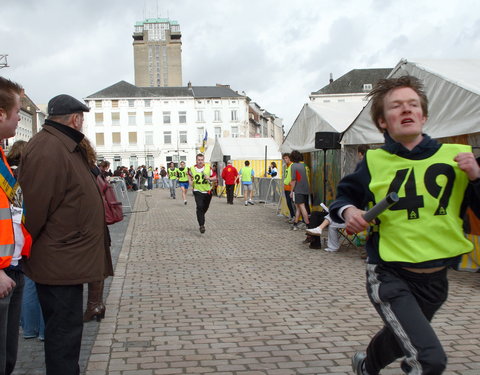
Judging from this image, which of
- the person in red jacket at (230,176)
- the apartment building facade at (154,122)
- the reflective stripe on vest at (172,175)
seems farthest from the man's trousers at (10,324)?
the apartment building facade at (154,122)

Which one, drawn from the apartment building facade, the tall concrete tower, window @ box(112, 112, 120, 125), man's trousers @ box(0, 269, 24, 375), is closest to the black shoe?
man's trousers @ box(0, 269, 24, 375)

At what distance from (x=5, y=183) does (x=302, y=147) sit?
11721 mm

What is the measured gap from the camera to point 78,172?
3.12 meters

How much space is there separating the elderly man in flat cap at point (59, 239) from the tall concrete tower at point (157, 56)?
113906 millimetres

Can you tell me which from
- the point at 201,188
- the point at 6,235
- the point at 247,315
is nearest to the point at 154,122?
the point at 201,188

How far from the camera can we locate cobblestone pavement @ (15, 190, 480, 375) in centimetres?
405

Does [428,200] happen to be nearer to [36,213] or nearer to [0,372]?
[36,213]

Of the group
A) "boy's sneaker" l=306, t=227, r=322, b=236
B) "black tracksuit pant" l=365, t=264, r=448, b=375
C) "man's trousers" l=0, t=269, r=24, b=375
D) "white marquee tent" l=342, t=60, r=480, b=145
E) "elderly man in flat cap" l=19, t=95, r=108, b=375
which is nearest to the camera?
"black tracksuit pant" l=365, t=264, r=448, b=375

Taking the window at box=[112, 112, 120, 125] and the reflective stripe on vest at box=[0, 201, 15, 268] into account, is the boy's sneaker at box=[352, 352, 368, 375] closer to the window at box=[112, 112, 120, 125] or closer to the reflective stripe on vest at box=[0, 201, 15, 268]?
the reflective stripe on vest at box=[0, 201, 15, 268]

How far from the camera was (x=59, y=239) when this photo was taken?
2.98m

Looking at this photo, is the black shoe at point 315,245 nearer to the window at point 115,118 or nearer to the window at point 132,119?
the window at point 132,119

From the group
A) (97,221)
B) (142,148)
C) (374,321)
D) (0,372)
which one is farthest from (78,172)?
(142,148)

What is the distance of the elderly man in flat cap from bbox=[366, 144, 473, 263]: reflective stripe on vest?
5.42 ft

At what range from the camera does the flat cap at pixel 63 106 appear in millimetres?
3227
